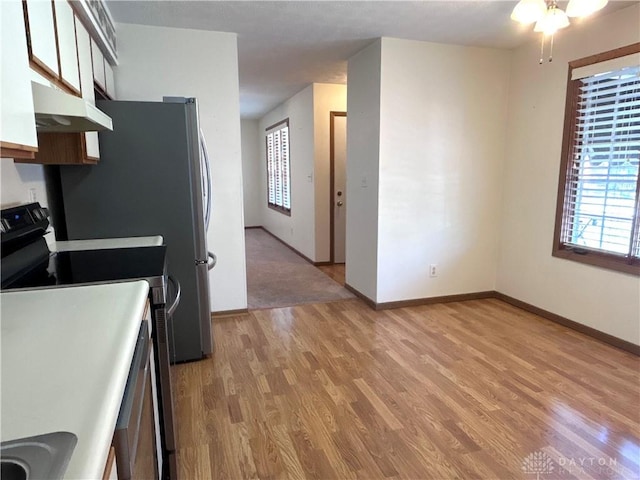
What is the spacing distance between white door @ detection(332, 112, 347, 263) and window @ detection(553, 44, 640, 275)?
263cm

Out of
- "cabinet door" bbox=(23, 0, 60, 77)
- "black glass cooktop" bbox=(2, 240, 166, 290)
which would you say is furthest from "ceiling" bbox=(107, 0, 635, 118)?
"black glass cooktop" bbox=(2, 240, 166, 290)

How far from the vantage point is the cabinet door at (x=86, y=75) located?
201 cm

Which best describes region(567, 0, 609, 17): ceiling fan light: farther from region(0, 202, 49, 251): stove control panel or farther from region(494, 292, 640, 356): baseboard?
region(0, 202, 49, 251): stove control panel

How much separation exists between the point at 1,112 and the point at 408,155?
305 cm

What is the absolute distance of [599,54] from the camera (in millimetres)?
2855

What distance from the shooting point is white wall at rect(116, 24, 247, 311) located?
303 centimetres

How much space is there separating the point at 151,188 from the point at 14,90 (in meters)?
1.43

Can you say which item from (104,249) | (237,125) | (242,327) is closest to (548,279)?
(242,327)

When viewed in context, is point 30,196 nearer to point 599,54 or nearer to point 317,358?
point 317,358

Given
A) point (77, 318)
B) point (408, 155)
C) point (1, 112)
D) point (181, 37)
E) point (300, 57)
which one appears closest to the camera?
point (1, 112)

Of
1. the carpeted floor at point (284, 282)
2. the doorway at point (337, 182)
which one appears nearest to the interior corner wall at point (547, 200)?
the carpeted floor at point (284, 282)

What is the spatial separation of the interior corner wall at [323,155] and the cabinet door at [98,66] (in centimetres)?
289

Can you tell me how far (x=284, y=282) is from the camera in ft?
15.3

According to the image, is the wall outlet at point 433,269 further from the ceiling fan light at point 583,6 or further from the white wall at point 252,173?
the white wall at point 252,173
